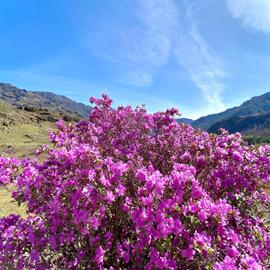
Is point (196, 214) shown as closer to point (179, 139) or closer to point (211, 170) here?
point (211, 170)

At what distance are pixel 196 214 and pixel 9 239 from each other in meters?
3.90

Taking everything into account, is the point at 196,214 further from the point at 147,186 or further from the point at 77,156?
the point at 77,156

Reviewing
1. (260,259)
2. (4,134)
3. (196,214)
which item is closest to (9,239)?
(196,214)

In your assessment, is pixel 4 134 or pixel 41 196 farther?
pixel 4 134

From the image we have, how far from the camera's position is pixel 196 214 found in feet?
14.2

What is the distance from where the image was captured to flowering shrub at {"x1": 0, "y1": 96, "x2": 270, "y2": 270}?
430 centimetres

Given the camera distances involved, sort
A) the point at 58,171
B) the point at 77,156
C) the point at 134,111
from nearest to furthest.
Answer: the point at 77,156, the point at 58,171, the point at 134,111

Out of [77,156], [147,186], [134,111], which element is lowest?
[147,186]

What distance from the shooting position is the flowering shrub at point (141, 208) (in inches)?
169

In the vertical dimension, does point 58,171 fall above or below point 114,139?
below

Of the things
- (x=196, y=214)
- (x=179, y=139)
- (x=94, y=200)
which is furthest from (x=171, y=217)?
(x=179, y=139)

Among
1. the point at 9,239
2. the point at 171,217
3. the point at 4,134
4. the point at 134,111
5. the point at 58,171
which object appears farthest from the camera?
the point at 4,134

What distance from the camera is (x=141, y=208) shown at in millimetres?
4414

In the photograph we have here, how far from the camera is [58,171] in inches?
209
